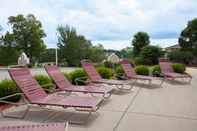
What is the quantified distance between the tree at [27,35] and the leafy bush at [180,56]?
20316mm

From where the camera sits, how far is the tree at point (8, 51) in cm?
3572

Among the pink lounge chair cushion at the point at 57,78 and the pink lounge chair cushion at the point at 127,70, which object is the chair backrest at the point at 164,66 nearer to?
the pink lounge chair cushion at the point at 127,70

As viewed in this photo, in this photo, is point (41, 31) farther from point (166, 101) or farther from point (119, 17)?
point (166, 101)

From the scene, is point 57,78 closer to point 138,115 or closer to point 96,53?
point 138,115

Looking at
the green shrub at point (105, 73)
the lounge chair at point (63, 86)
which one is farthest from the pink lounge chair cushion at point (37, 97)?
the green shrub at point (105, 73)

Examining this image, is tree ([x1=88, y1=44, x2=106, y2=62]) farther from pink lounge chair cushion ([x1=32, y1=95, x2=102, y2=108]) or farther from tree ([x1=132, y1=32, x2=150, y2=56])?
pink lounge chair cushion ([x1=32, y1=95, x2=102, y2=108])

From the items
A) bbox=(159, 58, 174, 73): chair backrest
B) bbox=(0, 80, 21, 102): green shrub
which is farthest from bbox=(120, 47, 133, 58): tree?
bbox=(0, 80, 21, 102): green shrub

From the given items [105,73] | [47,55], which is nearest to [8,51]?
[47,55]

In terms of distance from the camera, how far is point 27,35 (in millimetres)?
38469

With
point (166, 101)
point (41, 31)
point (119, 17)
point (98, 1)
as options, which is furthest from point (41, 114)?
point (41, 31)

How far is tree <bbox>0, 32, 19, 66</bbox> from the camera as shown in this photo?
35719mm

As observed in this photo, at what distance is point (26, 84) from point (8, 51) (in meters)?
32.7

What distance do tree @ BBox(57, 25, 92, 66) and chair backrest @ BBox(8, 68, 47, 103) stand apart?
113 feet

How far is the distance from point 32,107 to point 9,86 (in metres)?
0.95
